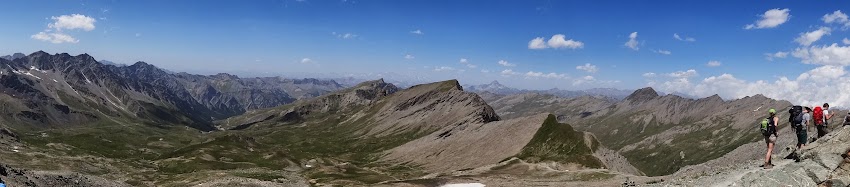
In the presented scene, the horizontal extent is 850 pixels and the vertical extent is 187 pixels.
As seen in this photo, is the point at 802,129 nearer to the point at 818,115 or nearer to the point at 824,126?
the point at 818,115

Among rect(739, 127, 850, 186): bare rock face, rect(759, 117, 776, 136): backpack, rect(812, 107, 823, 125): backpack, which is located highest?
rect(812, 107, 823, 125): backpack

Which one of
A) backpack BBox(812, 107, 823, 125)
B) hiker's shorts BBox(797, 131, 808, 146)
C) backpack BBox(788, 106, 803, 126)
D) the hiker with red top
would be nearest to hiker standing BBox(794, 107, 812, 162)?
hiker's shorts BBox(797, 131, 808, 146)

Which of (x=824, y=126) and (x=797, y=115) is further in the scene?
(x=824, y=126)

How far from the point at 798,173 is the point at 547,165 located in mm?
118409

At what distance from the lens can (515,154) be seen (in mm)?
189750

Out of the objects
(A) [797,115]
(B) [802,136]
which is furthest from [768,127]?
(A) [797,115]

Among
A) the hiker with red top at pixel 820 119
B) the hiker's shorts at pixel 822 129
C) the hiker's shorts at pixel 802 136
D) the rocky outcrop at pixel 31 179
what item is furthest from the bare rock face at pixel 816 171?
the rocky outcrop at pixel 31 179

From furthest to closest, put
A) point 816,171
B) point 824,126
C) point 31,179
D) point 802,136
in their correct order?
point 31,179
point 824,126
point 802,136
point 816,171

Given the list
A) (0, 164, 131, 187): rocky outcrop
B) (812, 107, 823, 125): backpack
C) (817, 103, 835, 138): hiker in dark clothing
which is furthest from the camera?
(0, 164, 131, 187): rocky outcrop

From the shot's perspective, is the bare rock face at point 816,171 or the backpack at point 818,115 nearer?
the bare rock face at point 816,171

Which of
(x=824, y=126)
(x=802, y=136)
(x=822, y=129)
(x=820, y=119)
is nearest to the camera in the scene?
(x=802, y=136)

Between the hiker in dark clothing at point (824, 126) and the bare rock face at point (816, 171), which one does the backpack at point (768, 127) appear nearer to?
the bare rock face at point (816, 171)

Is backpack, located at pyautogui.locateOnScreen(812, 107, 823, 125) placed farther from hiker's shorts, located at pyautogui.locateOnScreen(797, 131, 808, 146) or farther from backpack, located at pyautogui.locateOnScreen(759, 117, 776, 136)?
backpack, located at pyautogui.locateOnScreen(759, 117, 776, 136)

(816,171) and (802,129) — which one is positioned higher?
(802,129)
